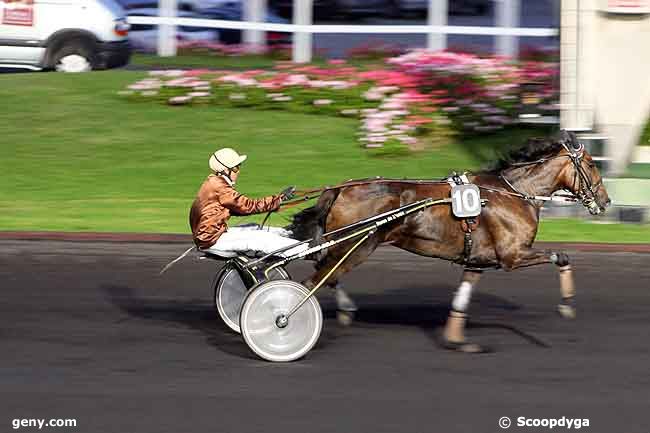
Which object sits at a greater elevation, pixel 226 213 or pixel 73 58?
pixel 73 58

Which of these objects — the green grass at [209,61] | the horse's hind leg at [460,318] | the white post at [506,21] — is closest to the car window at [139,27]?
the green grass at [209,61]

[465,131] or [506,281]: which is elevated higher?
[465,131]

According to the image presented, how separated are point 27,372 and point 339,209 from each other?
94.9 inches

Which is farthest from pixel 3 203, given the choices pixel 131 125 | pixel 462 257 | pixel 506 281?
pixel 462 257

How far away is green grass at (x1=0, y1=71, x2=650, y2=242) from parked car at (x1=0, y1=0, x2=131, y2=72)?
92cm

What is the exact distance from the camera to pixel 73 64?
20.4m

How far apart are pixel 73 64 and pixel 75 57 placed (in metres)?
0.13

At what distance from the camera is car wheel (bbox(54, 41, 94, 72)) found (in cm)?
2030

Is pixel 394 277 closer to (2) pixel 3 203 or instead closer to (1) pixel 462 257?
(1) pixel 462 257

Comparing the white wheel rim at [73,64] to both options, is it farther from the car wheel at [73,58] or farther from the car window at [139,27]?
the car window at [139,27]

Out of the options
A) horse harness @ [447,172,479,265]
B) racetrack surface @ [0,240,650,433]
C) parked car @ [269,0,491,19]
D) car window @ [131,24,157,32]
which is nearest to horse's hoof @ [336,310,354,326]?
racetrack surface @ [0,240,650,433]

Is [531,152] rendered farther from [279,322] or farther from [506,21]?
[506,21]

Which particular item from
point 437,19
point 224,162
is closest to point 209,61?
point 437,19

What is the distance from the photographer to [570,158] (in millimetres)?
8555
